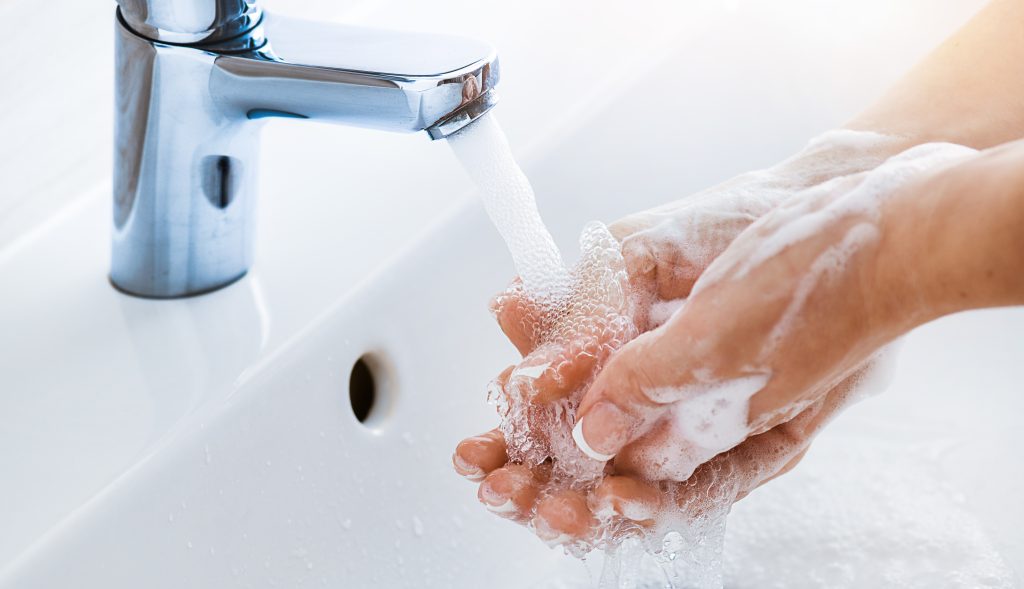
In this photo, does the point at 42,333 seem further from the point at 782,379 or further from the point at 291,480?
the point at 782,379

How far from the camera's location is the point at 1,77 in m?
0.65

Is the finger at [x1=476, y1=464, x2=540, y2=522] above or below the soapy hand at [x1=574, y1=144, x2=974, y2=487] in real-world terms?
below

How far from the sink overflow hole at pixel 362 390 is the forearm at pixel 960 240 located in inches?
13.8

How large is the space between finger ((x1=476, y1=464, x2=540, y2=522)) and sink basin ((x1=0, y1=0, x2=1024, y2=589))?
0.13 m

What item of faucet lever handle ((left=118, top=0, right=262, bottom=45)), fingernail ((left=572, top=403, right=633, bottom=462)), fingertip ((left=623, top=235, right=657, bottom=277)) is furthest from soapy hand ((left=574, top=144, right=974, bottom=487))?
faucet lever handle ((left=118, top=0, right=262, bottom=45))

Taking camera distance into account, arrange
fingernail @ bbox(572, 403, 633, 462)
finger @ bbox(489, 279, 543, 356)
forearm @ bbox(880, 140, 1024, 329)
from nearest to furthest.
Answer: forearm @ bbox(880, 140, 1024, 329) < fingernail @ bbox(572, 403, 633, 462) < finger @ bbox(489, 279, 543, 356)

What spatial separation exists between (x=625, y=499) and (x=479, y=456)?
0.09 metres

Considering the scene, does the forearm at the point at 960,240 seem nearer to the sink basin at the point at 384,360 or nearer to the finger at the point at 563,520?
the finger at the point at 563,520

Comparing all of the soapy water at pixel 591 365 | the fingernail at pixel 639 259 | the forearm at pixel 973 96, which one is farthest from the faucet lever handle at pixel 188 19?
the forearm at pixel 973 96

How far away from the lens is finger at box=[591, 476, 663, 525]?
54 cm

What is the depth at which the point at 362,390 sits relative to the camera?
712 mm

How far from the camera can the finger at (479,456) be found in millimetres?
587

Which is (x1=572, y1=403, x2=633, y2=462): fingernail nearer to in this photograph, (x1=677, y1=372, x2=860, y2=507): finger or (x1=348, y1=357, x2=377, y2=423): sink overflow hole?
(x1=677, y1=372, x2=860, y2=507): finger

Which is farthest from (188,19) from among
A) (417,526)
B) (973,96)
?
(973,96)
